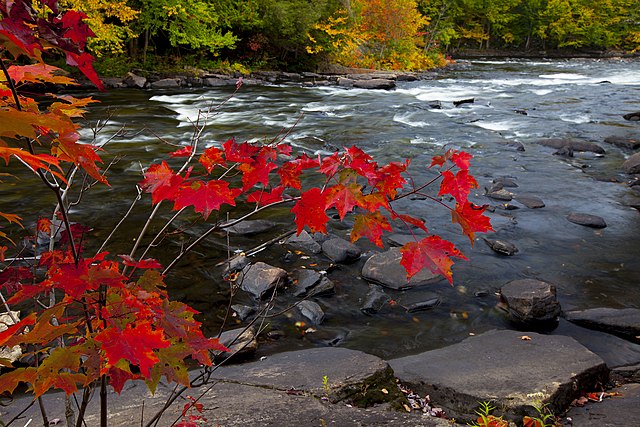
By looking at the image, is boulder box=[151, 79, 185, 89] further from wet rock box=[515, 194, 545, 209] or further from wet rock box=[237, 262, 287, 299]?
wet rock box=[237, 262, 287, 299]

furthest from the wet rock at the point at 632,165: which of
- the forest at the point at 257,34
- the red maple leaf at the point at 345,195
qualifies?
the forest at the point at 257,34

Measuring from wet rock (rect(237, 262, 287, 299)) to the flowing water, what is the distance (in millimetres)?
146

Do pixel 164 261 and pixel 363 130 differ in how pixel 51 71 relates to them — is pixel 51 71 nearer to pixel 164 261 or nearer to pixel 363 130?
pixel 164 261

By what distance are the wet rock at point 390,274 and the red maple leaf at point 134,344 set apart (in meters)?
3.52

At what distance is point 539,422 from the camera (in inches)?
96.9

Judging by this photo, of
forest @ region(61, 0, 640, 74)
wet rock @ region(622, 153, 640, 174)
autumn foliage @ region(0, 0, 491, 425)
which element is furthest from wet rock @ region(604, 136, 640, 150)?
forest @ region(61, 0, 640, 74)

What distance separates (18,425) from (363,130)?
383 inches

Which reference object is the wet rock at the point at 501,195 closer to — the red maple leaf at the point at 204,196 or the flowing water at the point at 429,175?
the flowing water at the point at 429,175

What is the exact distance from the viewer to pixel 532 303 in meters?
3.94

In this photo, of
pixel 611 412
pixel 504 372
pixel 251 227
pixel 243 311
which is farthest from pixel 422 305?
pixel 251 227

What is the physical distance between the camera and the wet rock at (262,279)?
14.2 feet

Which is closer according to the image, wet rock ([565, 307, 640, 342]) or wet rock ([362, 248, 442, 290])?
wet rock ([565, 307, 640, 342])

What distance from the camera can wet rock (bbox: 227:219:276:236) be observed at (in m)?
5.60

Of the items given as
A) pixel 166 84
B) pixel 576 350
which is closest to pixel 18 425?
pixel 576 350
